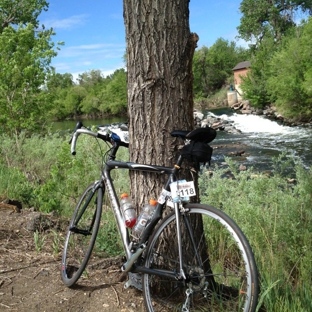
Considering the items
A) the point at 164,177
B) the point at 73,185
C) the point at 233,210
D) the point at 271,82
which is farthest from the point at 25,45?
the point at 271,82

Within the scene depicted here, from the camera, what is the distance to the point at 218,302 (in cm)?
269

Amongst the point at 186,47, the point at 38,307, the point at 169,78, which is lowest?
the point at 38,307

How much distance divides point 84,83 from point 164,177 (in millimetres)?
117134

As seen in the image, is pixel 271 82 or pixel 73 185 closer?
pixel 73 185

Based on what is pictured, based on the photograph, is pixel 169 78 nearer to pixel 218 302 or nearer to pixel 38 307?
pixel 218 302

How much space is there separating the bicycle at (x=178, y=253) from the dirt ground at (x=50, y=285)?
14cm

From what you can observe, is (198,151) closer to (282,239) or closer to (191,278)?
(191,278)

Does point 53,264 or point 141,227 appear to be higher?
point 141,227

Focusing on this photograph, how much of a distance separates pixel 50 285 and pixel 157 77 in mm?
1987

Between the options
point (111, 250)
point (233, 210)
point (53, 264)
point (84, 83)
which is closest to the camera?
point (53, 264)

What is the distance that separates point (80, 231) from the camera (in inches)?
144

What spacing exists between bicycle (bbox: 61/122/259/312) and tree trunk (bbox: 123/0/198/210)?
17cm

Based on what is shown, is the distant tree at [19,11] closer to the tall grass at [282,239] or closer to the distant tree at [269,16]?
the tall grass at [282,239]

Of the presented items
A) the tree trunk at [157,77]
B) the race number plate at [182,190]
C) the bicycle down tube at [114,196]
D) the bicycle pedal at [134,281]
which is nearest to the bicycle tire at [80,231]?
the bicycle down tube at [114,196]
